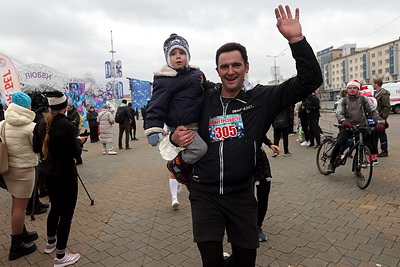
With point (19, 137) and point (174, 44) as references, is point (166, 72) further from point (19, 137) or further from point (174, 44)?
point (19, 137)

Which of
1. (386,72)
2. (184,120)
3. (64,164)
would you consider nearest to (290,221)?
(184,120)

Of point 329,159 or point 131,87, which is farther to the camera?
point 131,87

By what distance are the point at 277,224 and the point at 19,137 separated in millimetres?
3418

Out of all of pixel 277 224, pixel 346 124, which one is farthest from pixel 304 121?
pixel 277 224

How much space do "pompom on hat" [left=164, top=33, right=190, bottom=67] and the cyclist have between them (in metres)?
4.31

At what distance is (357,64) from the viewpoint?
3841 inches

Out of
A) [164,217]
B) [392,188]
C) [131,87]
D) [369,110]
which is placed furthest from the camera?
[131,87]

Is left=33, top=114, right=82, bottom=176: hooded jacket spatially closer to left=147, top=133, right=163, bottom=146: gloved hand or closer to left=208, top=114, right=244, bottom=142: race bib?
left=147, top=133, right=163, bottom=146: gloved hand

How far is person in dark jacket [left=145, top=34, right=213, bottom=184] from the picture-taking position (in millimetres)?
2102

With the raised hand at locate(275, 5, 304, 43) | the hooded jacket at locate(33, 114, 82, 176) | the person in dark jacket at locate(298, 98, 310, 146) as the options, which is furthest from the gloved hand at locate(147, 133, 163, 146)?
the person in dark jacket at locate(298, 98, 310, 146)

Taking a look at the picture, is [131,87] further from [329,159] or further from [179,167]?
[179,167]

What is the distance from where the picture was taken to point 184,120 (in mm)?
2139

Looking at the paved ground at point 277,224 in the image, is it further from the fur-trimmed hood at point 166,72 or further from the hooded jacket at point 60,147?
the fur-trimmed hood at point 166,72

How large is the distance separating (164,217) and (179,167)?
237 cm
